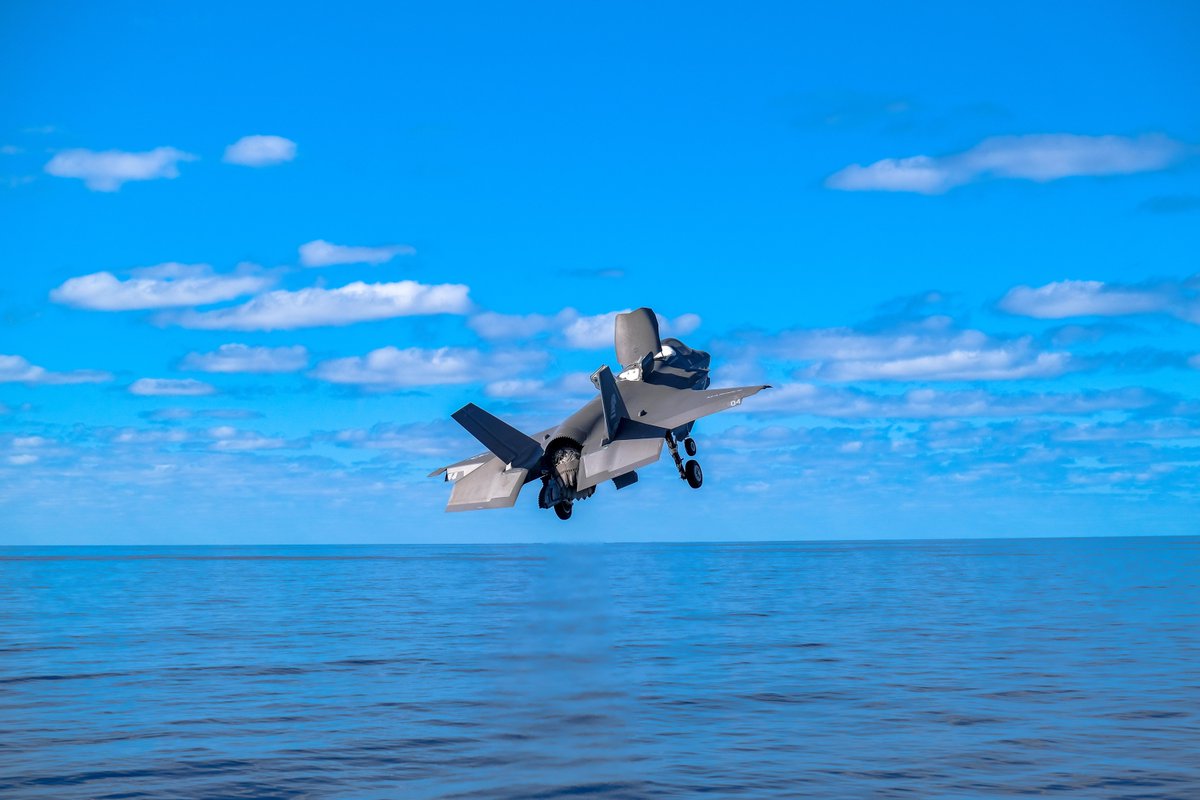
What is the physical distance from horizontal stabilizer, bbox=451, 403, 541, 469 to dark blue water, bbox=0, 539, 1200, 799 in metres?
18.9

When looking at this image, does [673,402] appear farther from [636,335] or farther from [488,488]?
[488,488]

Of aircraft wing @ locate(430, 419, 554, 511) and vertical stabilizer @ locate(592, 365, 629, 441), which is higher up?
vertical stabilizer @ locate(592, 365, 629, 441)

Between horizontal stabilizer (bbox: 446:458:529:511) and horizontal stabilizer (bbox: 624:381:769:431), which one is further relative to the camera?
horizontal stabilizer (bbox: 624:381:769:431)

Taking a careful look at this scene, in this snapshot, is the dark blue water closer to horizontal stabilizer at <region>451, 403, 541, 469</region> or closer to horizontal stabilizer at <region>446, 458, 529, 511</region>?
horizontal stabilizer at <region>446, 458, 529, 511</region>

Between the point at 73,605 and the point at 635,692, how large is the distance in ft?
318

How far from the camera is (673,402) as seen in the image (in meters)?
34.3

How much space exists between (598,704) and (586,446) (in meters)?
37.0

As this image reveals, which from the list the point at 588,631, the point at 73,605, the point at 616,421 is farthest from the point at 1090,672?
the point at 73,605

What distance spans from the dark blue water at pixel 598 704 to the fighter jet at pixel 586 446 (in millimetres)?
18209

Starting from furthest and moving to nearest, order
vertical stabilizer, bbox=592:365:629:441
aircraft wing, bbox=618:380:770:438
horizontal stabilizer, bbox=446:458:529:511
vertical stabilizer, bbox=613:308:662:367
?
vertical stabilizer, bbox=613:308:662:367 → aircraft wing, bbox=618:380:770:438 → vertical stabilizer, bbox=592:365:629:441 → horizontal stabilizer, bbox=446:458:529:511

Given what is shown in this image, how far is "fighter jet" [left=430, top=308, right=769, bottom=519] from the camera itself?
101 ft

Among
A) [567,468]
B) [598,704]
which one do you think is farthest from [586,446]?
[598,704]

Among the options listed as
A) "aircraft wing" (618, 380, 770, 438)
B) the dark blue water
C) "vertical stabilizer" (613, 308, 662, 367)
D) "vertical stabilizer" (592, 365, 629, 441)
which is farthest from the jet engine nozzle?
the dark blue water

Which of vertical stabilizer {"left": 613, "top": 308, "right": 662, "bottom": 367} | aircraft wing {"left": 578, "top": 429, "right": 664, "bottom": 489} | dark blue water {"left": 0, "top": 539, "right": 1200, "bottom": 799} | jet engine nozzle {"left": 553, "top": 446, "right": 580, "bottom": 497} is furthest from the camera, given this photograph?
dark blue water {"left": 0, "top": 539, "right": 1200, "bottom": 799}
